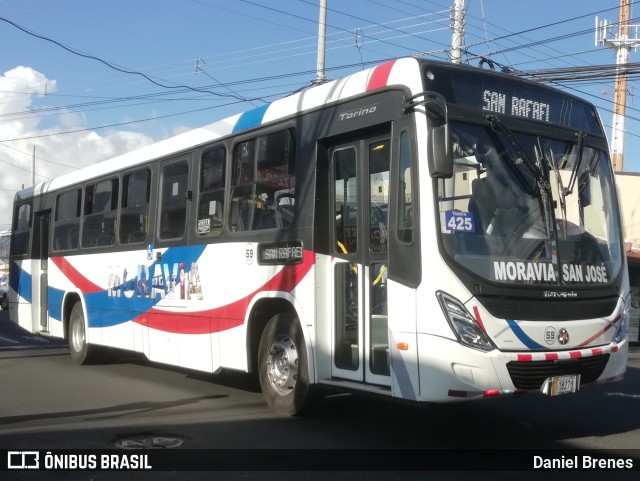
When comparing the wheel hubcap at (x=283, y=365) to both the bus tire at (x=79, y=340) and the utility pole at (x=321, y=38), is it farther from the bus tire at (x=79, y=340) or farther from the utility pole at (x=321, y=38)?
the utility pole at (x=321, y=38)

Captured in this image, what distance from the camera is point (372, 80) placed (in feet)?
24.3

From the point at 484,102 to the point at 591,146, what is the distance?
4.69ft

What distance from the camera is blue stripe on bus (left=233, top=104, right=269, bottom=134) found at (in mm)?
9055

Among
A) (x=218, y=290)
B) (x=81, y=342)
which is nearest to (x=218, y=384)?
(x=218, y=290)

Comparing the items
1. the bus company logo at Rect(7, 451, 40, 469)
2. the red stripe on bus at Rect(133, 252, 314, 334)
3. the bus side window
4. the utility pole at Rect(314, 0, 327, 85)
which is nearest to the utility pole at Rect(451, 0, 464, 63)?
the utility pole at Rect(314, 0, 327, 85)

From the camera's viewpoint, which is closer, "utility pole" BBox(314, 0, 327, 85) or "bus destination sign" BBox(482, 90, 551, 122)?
"bus destination sign" BBox(482, 90, 551, 122)

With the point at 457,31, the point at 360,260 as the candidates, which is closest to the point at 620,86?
the point at 457,31

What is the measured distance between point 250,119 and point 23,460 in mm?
4554

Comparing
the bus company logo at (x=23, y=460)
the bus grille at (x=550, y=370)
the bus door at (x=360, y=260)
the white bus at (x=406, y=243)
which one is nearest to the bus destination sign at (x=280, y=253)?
the white bus at (x=406, y=243)

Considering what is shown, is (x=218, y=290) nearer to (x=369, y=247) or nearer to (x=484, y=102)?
(x=369, y=247)

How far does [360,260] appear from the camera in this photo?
7.43 meters

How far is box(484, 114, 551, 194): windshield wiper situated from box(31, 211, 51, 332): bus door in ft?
34.0

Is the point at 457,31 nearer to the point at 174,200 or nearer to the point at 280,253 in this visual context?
the point at 174,200

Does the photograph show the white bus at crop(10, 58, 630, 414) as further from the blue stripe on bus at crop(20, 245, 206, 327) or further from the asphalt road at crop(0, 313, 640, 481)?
the asphalt road at crop(0, 313, 640, 481)
